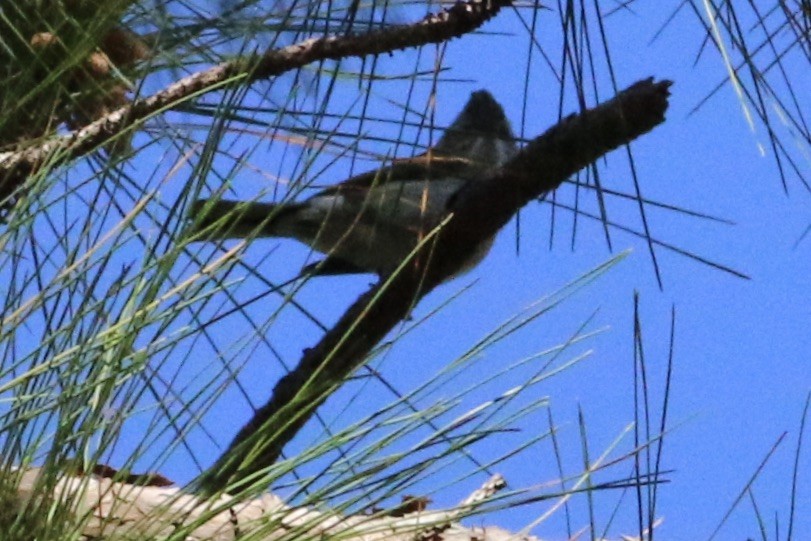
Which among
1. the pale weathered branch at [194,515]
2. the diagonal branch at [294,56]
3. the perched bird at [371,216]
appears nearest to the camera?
the pale weathered branch at [194,515]

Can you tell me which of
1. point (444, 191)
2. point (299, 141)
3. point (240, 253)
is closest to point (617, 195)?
point (299, 141)

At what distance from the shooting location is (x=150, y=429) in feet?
2.70

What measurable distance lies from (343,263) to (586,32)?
1.40 m

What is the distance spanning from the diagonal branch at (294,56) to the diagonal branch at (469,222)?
0.12m

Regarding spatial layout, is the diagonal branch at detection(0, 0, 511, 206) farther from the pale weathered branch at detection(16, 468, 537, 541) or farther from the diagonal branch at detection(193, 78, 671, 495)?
the pale weathered branch at detection(16, 468, 537, 541)

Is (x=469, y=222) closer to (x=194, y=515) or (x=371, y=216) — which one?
(x=194, y=515)

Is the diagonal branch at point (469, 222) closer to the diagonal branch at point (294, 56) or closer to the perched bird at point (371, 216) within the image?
the diagonal branch at point (294, 56)

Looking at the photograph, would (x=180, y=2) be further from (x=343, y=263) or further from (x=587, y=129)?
(x=343, y=263)

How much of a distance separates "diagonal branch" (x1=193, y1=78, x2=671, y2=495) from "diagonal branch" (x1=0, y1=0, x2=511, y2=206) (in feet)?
0.39

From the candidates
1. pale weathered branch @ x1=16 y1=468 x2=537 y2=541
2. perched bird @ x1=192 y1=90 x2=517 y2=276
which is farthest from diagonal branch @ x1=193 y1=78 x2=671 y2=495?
perched bird @ x1=192 y1=90 x2=517 y2=276

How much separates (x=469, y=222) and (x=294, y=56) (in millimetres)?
211

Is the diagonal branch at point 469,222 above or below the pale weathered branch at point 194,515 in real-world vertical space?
above

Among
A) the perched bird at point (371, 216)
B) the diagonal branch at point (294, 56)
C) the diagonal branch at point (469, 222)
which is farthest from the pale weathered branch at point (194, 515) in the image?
the perched bird at point (371, 216)

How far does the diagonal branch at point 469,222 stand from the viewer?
100 centimetres
